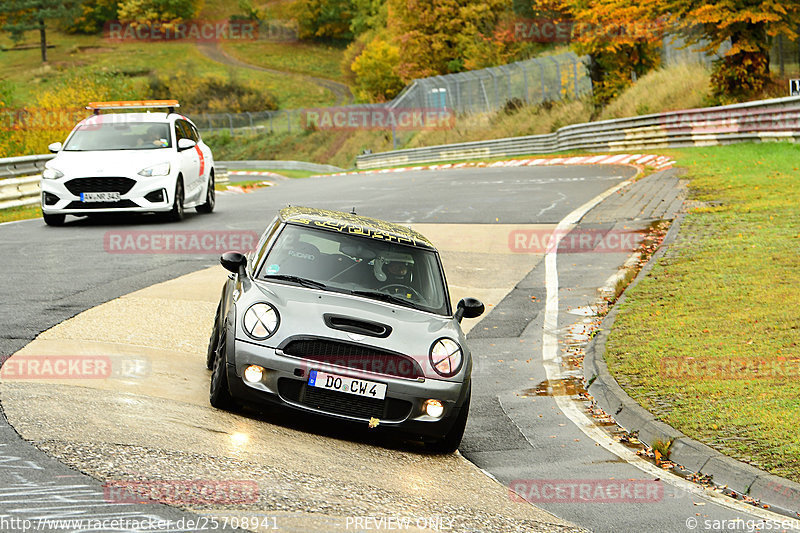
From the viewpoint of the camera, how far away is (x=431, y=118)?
66.1 meters

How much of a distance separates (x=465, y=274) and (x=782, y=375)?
701 centimetres

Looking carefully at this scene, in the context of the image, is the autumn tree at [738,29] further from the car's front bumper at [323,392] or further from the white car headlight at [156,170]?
the car's front bumper at [323,392]

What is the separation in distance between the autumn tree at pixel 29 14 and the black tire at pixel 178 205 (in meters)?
126

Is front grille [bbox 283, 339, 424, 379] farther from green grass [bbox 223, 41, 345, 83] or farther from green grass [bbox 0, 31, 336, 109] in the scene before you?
green grass [bbox 223, 41, 345, 83]

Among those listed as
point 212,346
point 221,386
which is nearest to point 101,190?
point 212,346

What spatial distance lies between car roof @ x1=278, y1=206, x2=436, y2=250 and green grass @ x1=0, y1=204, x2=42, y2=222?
13.2 meters

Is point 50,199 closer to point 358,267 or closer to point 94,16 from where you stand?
point 358,267

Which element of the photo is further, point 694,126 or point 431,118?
point 431,118

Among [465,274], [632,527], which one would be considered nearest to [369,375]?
[632,527]

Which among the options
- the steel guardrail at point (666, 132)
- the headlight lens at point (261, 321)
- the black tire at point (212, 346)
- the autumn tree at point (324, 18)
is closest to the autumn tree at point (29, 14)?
the autumn tree at point (324, 18)

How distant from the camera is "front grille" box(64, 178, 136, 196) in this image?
17766 millimetres

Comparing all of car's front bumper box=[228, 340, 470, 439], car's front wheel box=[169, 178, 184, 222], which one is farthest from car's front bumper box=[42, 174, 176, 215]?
car's front bumper box=[228, 340, 470, 439]

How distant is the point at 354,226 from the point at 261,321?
5.24 ft

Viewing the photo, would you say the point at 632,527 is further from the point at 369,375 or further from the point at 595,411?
the point at 595,411
